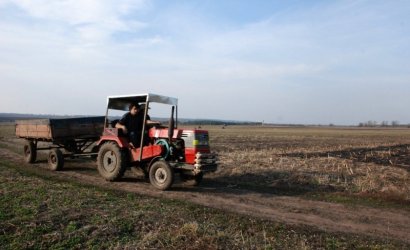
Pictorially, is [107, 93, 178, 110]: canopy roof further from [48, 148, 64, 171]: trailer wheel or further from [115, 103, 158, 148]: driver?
[48, 148, 64, 171]: trailer wheel

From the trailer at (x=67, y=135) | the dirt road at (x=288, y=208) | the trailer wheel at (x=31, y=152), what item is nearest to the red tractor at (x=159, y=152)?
the dirt road at (x=288, y=208)

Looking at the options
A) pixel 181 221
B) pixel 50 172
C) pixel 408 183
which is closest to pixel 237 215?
pixel 181 221

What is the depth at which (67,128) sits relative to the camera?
51.9 feet

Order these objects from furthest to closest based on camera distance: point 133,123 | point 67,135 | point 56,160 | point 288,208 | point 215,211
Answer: point 67,135 → point 56,160 → point 133,123 → point 288,208 → point 215,211

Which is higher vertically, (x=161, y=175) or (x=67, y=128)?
(x=67, y=128)

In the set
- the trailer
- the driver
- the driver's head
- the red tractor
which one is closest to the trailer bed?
the trailer

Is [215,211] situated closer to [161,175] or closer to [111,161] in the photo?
[161,175]

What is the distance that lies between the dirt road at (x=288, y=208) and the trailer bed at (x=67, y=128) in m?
2.92

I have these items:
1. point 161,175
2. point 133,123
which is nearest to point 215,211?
point 161,175

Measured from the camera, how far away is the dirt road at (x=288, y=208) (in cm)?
801

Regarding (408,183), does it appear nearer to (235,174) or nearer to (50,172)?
(235,174)

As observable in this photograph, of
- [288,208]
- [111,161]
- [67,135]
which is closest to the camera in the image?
[288,208]

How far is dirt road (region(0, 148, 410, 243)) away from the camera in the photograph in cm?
801

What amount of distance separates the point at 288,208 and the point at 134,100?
5572 mm
